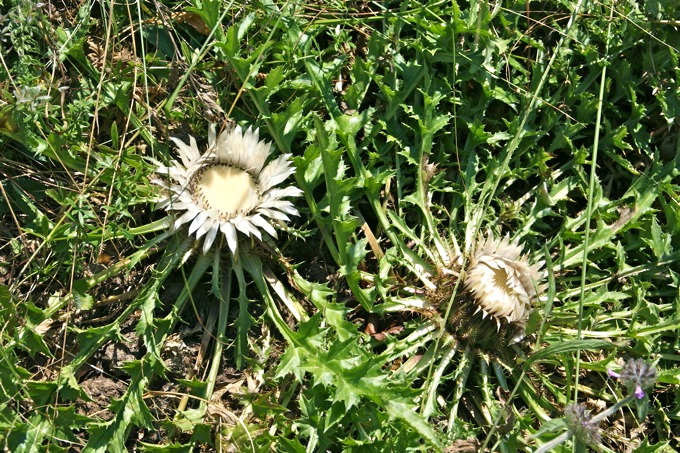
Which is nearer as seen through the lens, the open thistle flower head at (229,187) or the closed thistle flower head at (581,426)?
the closed thistle flower head at (581,426)

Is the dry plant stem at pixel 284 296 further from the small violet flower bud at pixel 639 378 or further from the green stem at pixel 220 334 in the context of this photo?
the small violet flower bud at pixel 639 378

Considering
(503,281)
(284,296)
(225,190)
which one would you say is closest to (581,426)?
(503,281)

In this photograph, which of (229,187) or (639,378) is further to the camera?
(229,187)

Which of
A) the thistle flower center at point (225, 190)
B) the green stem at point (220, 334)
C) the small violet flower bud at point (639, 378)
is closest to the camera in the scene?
the small violet flower bud at point (639, 378)

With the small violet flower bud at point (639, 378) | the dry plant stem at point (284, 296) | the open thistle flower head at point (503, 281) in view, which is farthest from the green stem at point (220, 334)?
the small violet flower bud at point (639, 378)

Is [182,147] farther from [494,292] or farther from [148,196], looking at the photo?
[494,292]

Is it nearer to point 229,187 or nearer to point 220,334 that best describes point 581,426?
point 220,334
